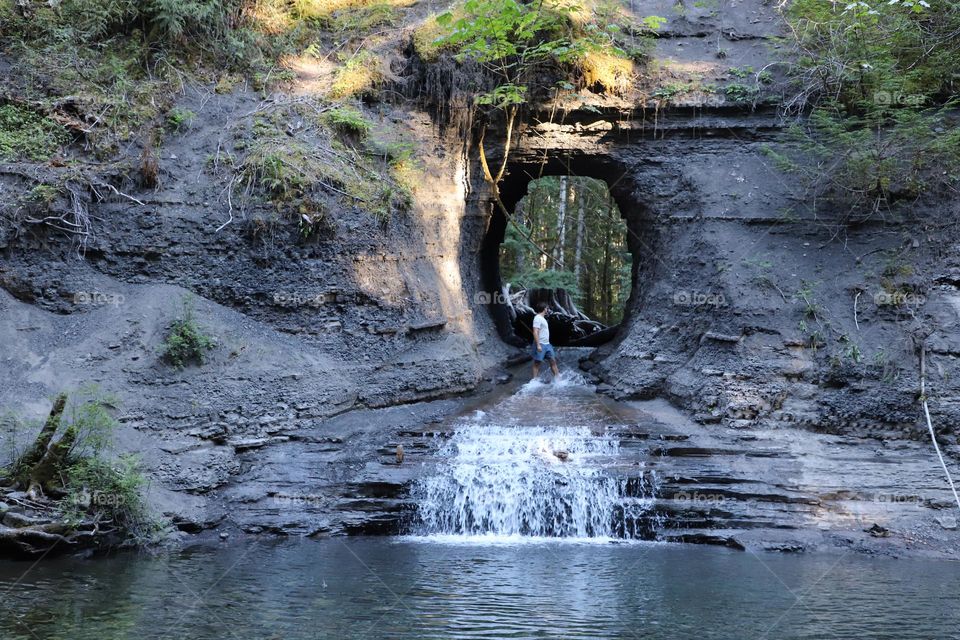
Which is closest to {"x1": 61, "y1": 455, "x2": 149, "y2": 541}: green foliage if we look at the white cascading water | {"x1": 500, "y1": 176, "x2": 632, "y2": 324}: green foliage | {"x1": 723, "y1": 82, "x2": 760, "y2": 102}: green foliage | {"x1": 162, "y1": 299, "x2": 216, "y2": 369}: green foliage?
{"x1": 162, "y1": 299, "x2": 216, "y2": 369}: green foliage

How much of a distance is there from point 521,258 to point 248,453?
1883cm

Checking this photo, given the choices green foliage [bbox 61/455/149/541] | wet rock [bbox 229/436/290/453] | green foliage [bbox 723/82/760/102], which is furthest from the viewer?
green foliage [bbox 723/82/760/102]

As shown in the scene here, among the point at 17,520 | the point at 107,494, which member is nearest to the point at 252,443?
the point at 107,494

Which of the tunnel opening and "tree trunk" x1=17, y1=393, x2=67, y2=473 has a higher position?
the tunnel opening

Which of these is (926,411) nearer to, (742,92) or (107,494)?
(742,92)

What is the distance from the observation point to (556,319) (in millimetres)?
24094

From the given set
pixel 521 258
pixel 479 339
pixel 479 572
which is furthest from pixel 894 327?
pixel 521 258

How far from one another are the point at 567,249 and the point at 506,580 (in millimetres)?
23882

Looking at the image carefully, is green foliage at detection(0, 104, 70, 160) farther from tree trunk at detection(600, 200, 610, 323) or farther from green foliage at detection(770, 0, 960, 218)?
tree trunk at detection(600, 200, 610, 323)

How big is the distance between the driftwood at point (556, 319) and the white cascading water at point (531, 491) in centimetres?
912

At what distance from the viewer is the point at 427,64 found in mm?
16188

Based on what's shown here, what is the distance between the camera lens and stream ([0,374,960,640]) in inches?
247

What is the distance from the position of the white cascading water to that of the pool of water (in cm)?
93

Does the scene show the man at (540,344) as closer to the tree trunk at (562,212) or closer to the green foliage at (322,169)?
the green foliage at (322,169)
